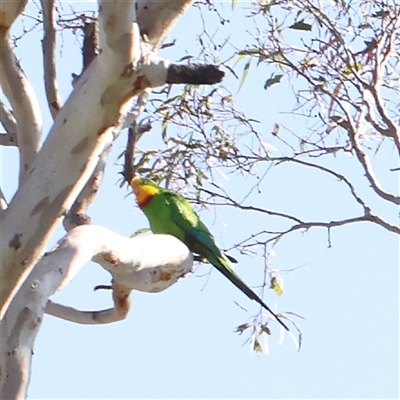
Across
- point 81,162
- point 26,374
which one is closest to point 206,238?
point 81,162

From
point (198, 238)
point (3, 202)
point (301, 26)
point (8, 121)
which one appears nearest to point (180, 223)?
point (198, 238)

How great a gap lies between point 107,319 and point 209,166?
1.15 meters

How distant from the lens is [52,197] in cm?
187

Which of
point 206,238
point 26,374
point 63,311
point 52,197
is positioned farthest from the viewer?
point 206,238

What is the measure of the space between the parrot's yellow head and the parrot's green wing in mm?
52

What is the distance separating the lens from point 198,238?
3332 mm

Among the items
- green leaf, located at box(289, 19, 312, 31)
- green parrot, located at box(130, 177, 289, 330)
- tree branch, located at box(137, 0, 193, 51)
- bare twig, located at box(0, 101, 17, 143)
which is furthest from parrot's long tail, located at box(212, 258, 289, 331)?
tree branch, located at box(137, 0, 193, 51)

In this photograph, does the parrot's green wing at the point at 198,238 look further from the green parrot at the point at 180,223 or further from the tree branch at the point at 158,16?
the tree branch at the point at 158,16

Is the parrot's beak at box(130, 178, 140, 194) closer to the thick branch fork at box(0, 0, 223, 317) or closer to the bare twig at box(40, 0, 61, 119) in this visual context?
the bare twig at box(40, 0, 61, 119)

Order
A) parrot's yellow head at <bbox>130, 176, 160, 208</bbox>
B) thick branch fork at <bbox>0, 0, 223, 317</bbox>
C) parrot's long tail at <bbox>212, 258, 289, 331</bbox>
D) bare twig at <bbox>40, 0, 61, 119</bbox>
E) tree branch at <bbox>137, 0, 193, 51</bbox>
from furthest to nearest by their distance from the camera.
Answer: parrot's yellow head at <bbox>130, 176, 160, 208</bbox>
parrot's long tail at <bbox>212, 258, 289, 331</bbox>
bare twig at <bbox>40, 0, 61, 119</bbox>
tree branch at <bbox>137, 0, 193, 51</bbox>
thick branch fork at <bbox>0, 0, 223, 317</bbox>

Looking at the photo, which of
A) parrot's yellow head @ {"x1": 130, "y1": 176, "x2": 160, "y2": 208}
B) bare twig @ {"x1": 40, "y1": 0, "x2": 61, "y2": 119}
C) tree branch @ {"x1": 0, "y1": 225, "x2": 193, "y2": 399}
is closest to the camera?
tree branch @ {"x1": 0, "y1": 225, "x2": 193, "y2": 399}

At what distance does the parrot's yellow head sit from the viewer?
344 cm

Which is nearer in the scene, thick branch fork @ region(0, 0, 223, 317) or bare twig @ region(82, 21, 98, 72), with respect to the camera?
thick branch fork @ region(0, 0, 223, 317)

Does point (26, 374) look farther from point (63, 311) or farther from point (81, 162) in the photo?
point (63, 311)
